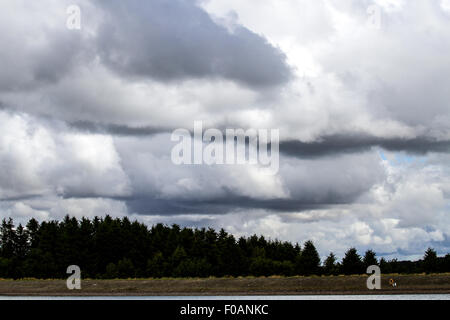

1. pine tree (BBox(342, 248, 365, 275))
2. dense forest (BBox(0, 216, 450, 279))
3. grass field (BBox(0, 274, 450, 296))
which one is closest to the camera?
grass field (BBox(0, 274, 450, 296))

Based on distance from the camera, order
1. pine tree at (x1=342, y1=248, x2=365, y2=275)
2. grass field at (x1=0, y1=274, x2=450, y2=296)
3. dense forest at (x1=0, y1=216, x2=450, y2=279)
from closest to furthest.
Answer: grass field at (x1=0, y1=274, x2=450, y2=296) < pine tree at (x1=342, y1=248, x2=365, y2=275) < dense forest at (x1=0, y1=216, x2=450, y2=279)

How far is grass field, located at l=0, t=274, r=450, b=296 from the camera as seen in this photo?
96875mm

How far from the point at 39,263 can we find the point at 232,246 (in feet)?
186

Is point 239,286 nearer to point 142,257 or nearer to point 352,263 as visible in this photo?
point 352,263

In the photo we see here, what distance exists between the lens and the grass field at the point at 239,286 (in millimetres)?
96875

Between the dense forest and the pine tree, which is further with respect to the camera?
the dense forest
